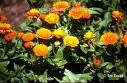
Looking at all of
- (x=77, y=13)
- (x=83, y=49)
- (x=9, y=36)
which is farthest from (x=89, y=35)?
(x=9, y=36)

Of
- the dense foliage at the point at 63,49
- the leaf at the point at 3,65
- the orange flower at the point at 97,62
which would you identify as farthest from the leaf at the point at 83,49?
the leaf at the point at 3,65

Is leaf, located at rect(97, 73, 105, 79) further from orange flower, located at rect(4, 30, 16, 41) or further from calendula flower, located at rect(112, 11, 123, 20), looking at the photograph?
orange flower, located at rect(4, 30, 16, 41)

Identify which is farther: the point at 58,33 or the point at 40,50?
the point at 58,33

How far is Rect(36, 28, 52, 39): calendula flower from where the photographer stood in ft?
9.75

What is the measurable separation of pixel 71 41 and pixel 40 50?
29 cm

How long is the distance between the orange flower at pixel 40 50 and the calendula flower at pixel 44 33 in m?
0.11

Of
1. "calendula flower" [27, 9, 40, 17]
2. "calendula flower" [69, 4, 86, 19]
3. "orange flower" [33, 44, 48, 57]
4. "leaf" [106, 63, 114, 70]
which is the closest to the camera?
"orange flower" [33, 44, 48, 57]

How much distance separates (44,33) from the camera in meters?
2.99

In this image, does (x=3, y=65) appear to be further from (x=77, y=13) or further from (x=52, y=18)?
(x=77, y=13)

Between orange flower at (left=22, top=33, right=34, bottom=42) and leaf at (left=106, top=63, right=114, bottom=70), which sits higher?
orange flower at (left=22, top=33, right=34, bottom=42)

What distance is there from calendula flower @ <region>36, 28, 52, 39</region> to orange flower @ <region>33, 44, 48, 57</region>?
0.36 feet

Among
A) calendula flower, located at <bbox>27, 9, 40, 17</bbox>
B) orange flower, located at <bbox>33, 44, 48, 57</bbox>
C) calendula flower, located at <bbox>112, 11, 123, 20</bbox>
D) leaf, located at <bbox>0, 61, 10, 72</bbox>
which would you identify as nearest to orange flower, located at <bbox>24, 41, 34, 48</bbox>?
orange flower, located at <bbox>33, 44, 48, 57</bbox>

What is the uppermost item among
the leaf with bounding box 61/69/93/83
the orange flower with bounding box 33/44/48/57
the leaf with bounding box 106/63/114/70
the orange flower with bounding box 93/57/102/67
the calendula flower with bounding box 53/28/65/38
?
the calendula flower with bounding box 53/28/65/38

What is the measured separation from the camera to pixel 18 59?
3086 mm
